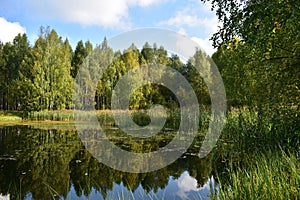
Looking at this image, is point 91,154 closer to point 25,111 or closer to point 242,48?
point 242,48

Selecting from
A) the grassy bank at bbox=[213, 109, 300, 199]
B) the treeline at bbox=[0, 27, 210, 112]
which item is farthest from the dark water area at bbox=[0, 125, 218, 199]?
the treeline at bbox=[0, 27, 210, 112]

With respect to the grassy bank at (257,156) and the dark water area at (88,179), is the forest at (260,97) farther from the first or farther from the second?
the dark water area at (88,179)

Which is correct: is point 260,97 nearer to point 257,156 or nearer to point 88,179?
point 257,156

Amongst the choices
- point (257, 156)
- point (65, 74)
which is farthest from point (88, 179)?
point (65, 74)

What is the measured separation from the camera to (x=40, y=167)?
5.89 meters

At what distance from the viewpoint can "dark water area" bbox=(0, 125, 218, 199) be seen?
4387mm

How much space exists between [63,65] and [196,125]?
1712 centimetres

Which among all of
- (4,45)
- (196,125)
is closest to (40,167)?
(196,125)

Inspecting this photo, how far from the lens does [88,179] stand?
5125mm

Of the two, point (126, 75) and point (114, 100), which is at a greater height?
point (126, 75)

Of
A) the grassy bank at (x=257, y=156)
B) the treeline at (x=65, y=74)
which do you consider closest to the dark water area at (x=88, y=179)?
the grassy bank at (x=257, y=156)

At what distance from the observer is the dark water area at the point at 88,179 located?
4.39 metres

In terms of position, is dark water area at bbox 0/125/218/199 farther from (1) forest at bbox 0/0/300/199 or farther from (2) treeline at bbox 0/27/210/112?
(2) treeline at bbox 0/27/210/112

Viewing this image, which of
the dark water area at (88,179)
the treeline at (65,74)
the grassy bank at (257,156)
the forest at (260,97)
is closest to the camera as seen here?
the grassy bank at (257,156)
